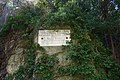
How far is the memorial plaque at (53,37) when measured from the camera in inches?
209

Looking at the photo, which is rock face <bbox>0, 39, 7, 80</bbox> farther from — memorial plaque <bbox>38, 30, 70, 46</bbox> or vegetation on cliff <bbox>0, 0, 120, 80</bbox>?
memorial plaque <bbox>38, 30, 70, 46</bbox>

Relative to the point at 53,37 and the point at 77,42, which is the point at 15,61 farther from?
the point at 77,42

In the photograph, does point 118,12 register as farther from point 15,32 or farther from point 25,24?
point 15,32

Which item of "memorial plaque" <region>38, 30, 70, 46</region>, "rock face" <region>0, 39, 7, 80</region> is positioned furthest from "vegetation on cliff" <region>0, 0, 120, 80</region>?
"rock face" <region>0, 39, 7, 80</region>

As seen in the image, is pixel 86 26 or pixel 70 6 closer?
pixel 86 26

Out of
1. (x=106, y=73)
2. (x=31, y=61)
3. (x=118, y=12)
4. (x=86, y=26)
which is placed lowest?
(x=106, y=73)

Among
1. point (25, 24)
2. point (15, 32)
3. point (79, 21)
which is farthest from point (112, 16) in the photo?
point (15, 32)

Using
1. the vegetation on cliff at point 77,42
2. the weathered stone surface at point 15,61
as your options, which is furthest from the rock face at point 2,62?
the vegetation on cliff at point 77,42

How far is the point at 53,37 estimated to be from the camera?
17.7 feet

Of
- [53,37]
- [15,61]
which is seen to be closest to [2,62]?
[15,61]

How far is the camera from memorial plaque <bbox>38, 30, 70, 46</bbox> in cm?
532

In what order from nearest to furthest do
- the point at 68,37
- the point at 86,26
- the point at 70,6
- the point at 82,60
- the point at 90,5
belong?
the point at 82,60
the point at 68,37
the point at 86,26
the point at 70,6
the point at 90,5

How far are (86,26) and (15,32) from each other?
8.44 feet

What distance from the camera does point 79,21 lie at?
596 centimetres
